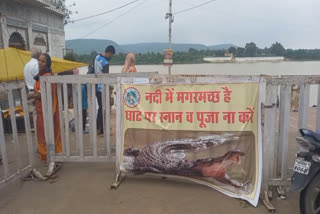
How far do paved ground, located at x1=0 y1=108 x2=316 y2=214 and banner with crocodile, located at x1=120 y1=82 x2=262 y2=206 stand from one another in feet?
0.68

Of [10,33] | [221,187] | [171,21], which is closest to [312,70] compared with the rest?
[171,21]

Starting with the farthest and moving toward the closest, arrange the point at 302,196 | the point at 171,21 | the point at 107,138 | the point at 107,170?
the point at 171,21 → the point at 107,170 → the point at 107,138 → the point at 302,196

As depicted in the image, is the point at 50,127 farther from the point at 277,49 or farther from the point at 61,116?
the point at 277,49

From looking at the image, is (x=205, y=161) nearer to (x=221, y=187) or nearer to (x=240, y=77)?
(x=221, y=187)

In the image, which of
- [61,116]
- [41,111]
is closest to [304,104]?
[61,116]

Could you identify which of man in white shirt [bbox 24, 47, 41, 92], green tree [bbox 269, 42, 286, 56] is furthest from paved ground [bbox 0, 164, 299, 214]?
green tree [bbox 269, 42, 286, 56]

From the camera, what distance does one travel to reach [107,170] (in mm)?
4426

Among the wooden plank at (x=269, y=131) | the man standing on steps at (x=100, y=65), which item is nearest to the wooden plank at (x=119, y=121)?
the wooden plank at (x=269, y=131)

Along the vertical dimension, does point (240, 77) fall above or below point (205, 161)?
above

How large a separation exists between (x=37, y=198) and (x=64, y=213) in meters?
0.59

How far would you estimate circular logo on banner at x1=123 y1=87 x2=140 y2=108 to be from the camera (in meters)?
3.75

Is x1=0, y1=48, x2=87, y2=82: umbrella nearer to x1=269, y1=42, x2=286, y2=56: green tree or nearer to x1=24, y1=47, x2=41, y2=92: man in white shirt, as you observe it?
x1=24, y1=47, x2=41, y2=92: man in white shirt

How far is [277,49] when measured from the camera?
40625 mm

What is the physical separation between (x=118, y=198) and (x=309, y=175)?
7.08ft
